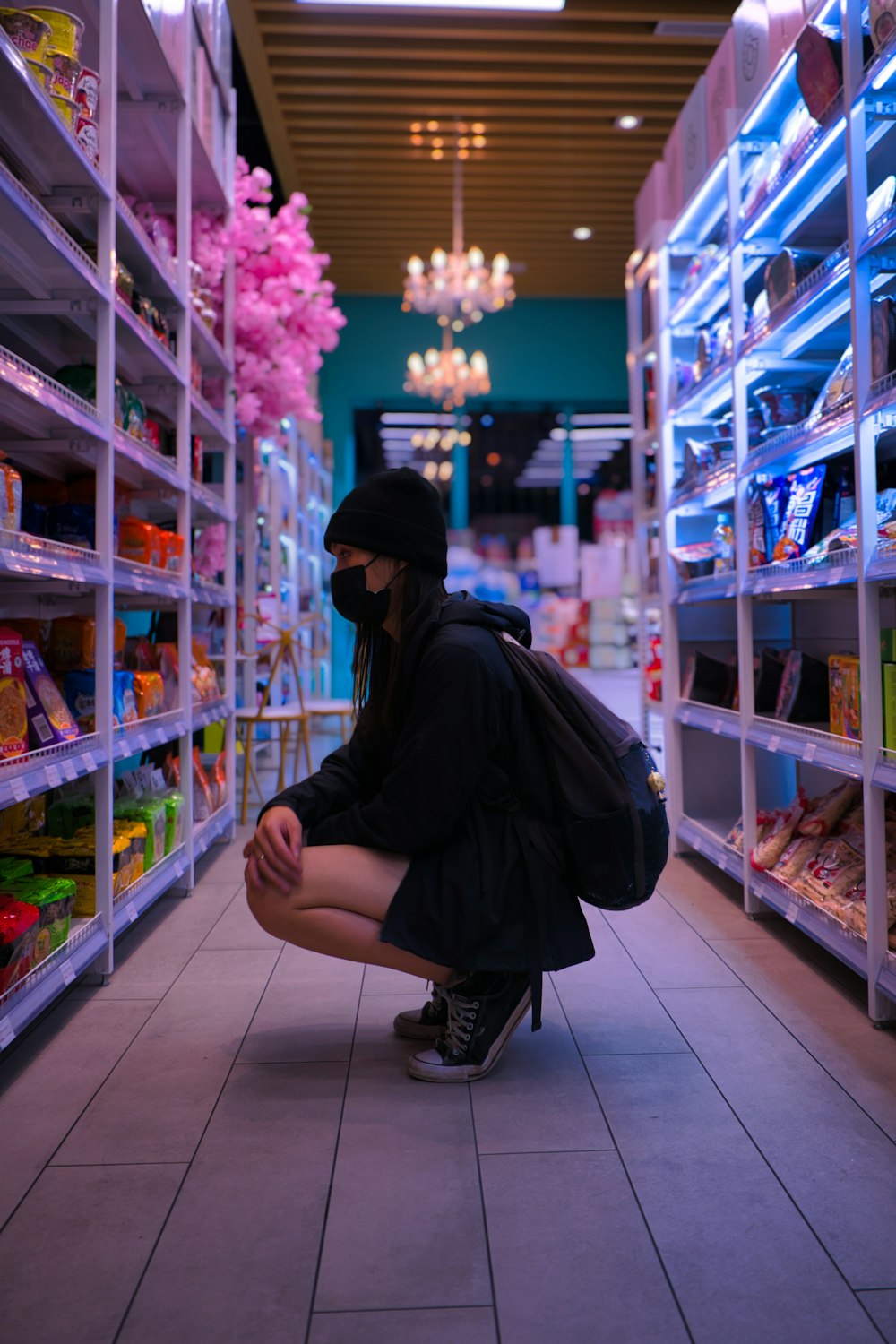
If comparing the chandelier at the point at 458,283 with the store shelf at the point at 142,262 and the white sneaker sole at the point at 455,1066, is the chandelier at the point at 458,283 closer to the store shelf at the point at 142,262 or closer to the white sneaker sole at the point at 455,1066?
the store shelf at the point at 142,262

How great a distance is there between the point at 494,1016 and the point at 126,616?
12.0 feet

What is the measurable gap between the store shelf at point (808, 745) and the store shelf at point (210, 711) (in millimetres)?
2006

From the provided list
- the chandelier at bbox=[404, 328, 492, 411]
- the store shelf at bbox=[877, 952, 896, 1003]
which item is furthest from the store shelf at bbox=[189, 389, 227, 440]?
the chandelier at bbox=[404, 328, 492, 411]

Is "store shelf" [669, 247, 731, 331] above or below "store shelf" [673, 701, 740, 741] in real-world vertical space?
above

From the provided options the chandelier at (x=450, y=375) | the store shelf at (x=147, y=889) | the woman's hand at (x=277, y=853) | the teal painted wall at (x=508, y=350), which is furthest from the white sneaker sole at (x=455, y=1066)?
the teal painted wall at (x=508, y=350)

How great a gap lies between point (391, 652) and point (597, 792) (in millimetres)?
572

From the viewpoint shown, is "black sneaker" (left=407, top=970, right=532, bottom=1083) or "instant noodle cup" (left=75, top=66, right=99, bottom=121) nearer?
"black sneaker" (left=407, top=970, right=532, bottom=1083)

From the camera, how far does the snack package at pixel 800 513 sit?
3111 millimetres

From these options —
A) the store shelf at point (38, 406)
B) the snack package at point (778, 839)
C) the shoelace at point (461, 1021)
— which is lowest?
the shoelace at point (461, 1021)

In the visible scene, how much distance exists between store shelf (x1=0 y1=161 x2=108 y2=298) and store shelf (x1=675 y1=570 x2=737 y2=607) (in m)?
2.28

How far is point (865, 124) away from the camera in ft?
8.63

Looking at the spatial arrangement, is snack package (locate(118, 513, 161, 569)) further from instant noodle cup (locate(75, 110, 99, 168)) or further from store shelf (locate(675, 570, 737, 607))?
store shelf (locate(675, 570, 737, 607))

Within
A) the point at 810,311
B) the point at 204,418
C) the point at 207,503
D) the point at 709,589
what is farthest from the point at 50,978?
the point at 810,311

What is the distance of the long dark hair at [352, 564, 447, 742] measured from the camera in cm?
229
